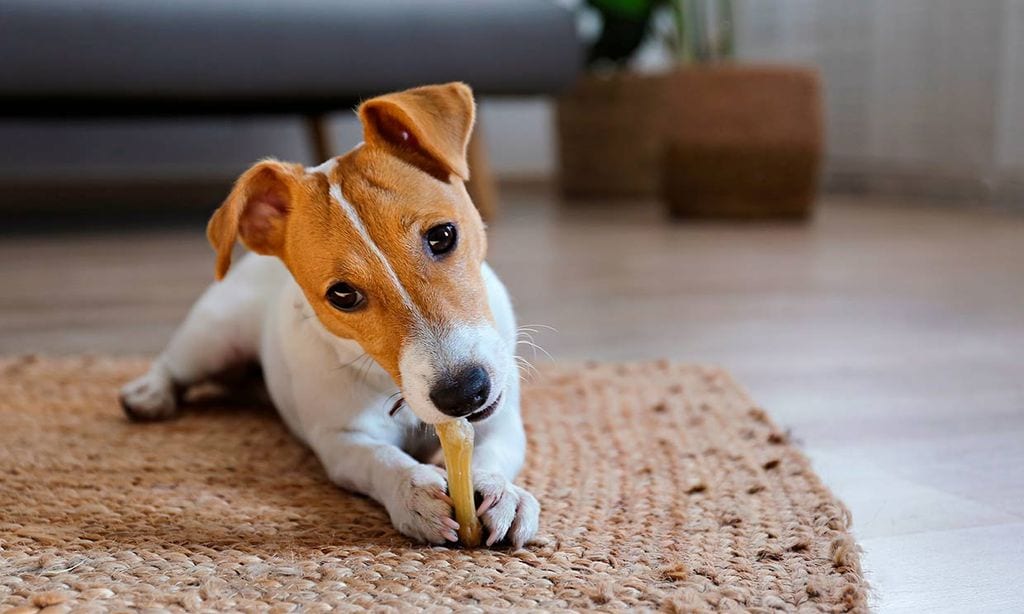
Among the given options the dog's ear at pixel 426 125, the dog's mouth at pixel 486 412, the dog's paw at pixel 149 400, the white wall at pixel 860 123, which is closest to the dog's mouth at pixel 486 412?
the dog's mouth at pixel 486 412

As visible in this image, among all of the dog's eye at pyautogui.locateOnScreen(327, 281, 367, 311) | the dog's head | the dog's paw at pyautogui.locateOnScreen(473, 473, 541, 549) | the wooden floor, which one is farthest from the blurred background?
the dog's eye at pyautogui.locateOnScreen(327, 281, 367, 311)

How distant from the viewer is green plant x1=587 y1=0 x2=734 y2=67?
374 cm

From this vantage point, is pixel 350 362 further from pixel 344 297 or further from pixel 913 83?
pixel 913 83

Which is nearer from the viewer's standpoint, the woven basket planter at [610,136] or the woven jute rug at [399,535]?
the woven jute rug at [399,535]

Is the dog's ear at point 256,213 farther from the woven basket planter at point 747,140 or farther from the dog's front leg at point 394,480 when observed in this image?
the woven basket planter at point 747,140

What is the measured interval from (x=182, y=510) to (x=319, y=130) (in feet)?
9.69

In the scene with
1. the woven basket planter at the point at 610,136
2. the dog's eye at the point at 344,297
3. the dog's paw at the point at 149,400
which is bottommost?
the woven basket planter at the point at 610,136

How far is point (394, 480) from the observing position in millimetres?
1008

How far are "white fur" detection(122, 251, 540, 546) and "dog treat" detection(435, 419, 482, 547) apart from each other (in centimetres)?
1

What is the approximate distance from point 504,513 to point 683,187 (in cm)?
284

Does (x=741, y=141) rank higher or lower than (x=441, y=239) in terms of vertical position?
lower

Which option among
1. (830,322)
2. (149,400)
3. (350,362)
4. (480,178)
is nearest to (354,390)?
(350,362)

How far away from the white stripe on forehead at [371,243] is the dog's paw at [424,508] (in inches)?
5.9

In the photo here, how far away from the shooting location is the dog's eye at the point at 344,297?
1000 mm
